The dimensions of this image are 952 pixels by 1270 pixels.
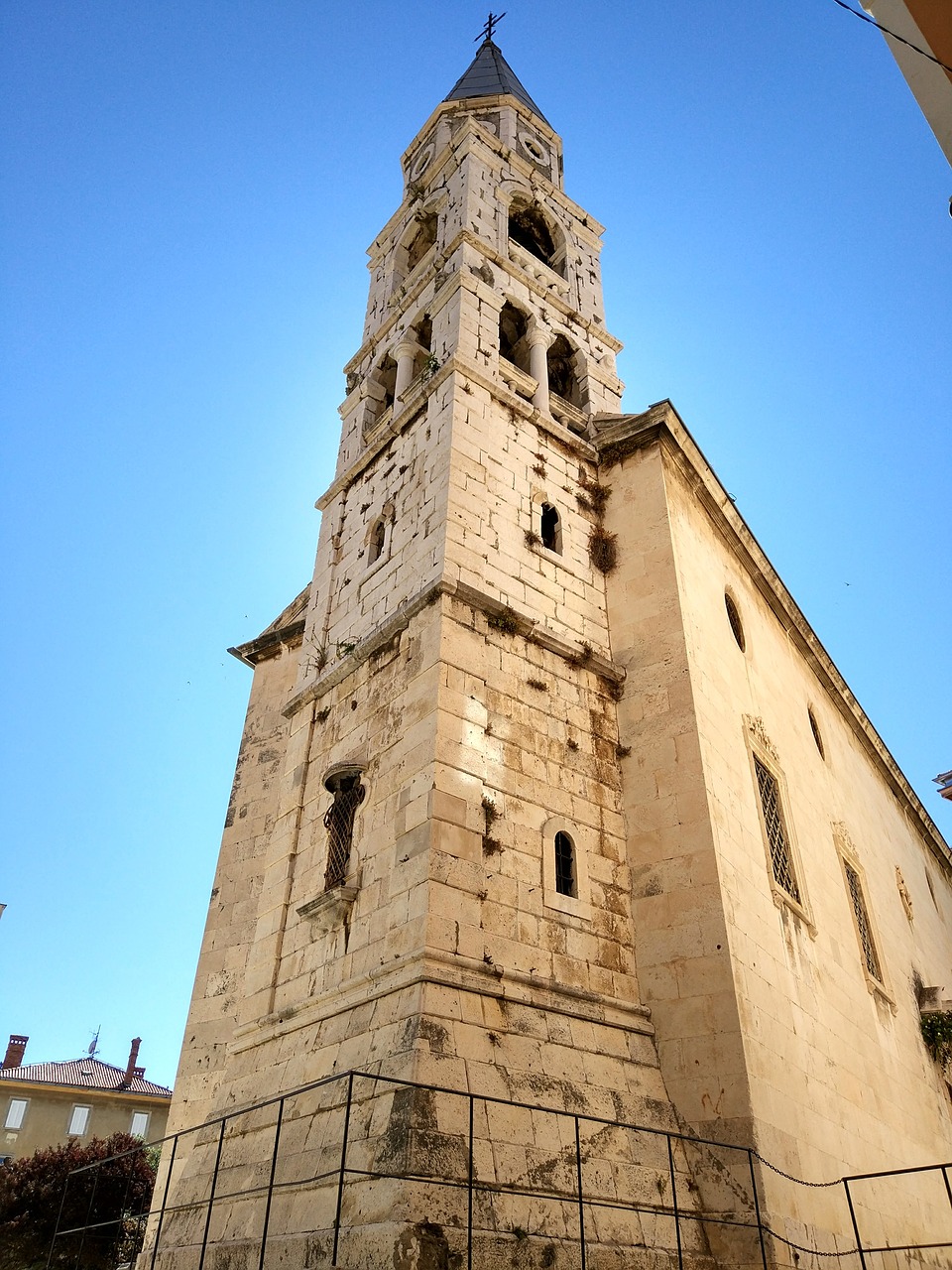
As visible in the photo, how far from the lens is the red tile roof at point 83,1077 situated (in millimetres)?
37225

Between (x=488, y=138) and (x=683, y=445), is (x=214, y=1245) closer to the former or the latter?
(x=683, y=445)

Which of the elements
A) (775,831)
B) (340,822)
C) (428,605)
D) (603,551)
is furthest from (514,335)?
(340,822)

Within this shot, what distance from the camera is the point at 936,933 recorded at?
21.3 meters

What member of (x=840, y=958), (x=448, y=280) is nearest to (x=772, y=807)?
(x=840, y=958)

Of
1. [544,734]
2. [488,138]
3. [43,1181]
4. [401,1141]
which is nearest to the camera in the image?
[401,1141]

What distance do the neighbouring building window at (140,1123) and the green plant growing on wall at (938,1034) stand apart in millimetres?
31347

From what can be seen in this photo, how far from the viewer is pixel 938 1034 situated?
52.1ft

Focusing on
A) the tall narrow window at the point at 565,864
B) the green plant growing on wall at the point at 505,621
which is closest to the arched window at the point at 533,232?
the green plant growing on wall at the point at 505,621

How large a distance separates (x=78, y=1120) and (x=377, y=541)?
33926 mm

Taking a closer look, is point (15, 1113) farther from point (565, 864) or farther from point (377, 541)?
point (565, 864)

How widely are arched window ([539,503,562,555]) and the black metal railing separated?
662 centimetres

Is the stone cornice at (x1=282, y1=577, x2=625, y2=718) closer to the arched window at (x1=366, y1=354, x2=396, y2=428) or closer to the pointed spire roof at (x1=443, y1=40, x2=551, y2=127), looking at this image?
the arched window at (x1=366, y1=354, x2=396, y2=428)

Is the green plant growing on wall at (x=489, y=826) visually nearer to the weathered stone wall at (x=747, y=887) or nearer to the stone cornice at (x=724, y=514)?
the weathered stone wall at (x=747, y=887)

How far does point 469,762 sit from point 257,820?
5.34 meters
